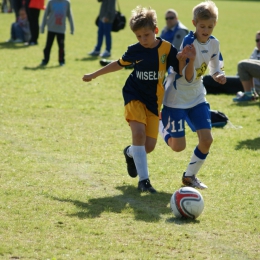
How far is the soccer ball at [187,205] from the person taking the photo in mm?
5387

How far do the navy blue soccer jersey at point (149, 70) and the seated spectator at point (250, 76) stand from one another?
16.3 feet

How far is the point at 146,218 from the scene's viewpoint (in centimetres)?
543

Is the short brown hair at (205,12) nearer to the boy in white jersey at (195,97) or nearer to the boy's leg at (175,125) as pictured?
the boy in white jersey at (195,97)

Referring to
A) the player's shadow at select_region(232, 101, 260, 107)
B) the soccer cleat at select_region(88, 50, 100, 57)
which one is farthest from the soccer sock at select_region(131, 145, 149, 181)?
the soccer cleat at select_region(88, 50, 100, 57)

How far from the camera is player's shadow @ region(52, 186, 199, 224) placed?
17.9 ft

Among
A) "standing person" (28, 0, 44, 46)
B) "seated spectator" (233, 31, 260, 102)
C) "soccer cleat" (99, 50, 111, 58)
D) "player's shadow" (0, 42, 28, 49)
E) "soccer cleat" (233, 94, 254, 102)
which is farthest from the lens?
"player's shadow" (0, 42, 28, 49)

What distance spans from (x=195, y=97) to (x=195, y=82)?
0.50 feet

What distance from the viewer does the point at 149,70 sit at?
6223 millimetres

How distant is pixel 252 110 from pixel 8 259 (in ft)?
23.7

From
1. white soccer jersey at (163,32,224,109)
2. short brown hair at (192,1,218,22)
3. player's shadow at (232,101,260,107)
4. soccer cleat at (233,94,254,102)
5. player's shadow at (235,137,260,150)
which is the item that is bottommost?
player's shadow at (232,101,260,107)

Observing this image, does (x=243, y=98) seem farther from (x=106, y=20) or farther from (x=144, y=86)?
(x=106, y=20)

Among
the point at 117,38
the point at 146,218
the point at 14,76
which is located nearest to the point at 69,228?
the point at 146,218

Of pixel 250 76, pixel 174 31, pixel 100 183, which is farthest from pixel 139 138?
pixel 174 31

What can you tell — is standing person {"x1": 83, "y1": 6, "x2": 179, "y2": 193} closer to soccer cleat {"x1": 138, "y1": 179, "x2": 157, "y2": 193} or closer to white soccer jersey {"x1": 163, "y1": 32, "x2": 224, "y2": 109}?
soccer cleat {"x1": 138, "y1": 179, "x2": 157, "y2": 193}
